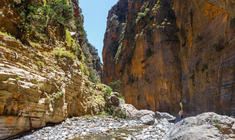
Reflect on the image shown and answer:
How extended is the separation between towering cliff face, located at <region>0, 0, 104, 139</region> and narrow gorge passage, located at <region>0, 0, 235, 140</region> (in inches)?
1.5

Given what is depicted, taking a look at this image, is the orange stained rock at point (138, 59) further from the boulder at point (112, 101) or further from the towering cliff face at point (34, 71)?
the towering cliff face at point (34, 71)

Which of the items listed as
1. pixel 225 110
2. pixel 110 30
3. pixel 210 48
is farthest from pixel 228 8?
pixel 110 30

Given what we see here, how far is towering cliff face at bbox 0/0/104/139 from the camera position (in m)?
5.90

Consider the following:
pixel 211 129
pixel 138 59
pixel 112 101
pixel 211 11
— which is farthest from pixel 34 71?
pixel 138 59

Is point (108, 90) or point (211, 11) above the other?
point (211, 11)

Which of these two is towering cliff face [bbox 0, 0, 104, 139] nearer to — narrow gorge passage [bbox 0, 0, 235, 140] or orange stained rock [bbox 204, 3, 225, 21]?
narrow gorge passage [bbox 0, 0, 235, 140]

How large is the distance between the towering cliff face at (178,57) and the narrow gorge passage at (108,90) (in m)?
0.11

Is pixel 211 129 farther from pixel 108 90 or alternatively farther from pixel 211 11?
pixel 211 11

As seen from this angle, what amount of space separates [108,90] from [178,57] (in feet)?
52.0

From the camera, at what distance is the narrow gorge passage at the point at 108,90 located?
5922mm

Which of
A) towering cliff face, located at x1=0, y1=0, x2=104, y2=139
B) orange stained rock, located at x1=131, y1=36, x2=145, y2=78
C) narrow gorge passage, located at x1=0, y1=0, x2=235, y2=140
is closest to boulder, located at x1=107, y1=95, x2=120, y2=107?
narrow gorge passage, located at x1=0, y1=0, x2=235, y2=140

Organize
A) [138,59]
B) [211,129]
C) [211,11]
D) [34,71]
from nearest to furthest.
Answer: [211,129] < [34,71] < [211,11] < [138,59]

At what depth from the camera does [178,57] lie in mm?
27547

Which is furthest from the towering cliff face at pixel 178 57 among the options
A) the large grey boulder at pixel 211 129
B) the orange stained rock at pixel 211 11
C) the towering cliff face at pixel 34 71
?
the towering cliff face at pixel 34 71
